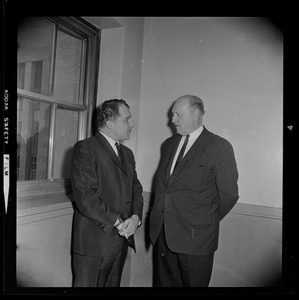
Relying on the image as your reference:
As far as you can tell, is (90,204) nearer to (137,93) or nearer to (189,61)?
(137,93)

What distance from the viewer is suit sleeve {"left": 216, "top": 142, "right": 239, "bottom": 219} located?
1346 mm

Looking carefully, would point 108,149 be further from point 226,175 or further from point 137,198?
point 226,175

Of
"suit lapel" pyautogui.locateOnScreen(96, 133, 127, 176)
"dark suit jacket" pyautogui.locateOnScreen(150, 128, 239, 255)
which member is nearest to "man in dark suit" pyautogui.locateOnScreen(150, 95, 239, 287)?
"dark suit jacket" pyautogui.locateOnScreen(150, 128, 239, 255)

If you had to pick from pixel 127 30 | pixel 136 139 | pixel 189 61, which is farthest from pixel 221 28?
pixel 136 139

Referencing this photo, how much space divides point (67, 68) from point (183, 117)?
651mm

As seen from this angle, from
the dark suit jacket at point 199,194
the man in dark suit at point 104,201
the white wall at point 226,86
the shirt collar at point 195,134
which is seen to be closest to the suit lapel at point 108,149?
the man in dark suit at point 104,201

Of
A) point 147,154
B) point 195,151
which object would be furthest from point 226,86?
point 147,154

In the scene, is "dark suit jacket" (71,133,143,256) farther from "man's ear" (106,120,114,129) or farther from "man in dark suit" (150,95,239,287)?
"man in dark suit" (150,95,239,287)

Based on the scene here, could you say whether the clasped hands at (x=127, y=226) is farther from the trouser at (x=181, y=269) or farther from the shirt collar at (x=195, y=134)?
the shirt collar at (x=195, y=134)

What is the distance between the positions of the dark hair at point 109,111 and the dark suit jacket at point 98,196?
0.07m

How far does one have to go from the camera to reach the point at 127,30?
4.51 ft

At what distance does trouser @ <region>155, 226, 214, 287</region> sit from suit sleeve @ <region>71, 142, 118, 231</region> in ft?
1.11

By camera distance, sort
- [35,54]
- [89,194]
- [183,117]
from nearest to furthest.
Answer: [89,194] < [35,54] < [183,117]

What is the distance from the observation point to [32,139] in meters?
1.28
